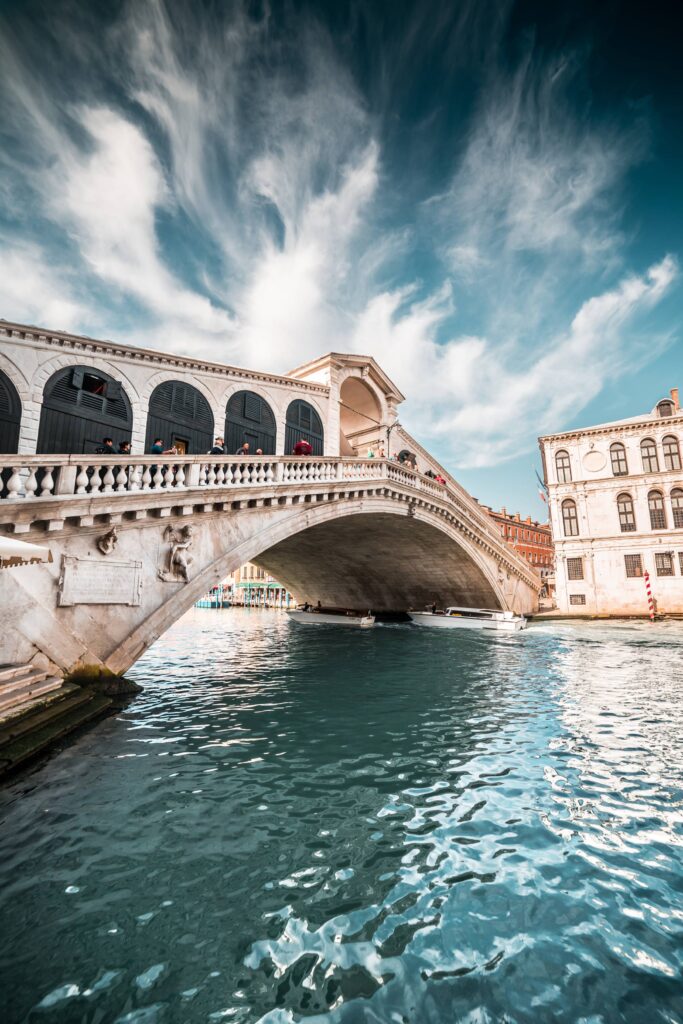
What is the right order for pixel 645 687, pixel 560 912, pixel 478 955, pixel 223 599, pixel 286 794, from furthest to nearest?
pixel 223 599
pixel 645 687
pixel 286 794
pixel 560 912
pixel 478 955

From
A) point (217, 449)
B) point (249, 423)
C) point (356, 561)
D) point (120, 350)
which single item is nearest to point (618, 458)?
point (356, 561)

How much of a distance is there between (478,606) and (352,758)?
28.4 metres

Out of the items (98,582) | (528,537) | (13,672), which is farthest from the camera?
(528,537)

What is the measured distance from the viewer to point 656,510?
3362cm

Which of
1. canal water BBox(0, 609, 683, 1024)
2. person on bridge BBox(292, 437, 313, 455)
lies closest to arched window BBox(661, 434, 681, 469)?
person on bridge BBox(292, 437, 313, 455)

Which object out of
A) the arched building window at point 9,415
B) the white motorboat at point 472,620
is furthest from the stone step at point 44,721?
the white motorboat at point 472,620

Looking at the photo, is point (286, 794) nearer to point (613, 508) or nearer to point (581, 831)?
point (581, 831)

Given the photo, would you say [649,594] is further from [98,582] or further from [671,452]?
[98,582]

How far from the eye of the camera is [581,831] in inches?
185

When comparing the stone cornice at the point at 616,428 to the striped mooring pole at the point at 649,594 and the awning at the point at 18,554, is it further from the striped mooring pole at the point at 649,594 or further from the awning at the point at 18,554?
the awning at the point at 18,554

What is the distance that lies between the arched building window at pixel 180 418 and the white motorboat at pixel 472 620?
779 inches

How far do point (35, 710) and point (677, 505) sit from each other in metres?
38.8

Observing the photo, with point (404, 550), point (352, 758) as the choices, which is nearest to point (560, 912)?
point (352, 758)

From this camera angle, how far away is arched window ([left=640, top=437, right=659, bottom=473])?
3412 centimetres
